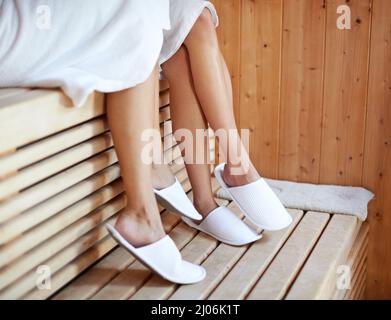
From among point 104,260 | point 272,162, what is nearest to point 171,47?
point 104,260

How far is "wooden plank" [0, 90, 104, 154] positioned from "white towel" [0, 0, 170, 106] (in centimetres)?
3

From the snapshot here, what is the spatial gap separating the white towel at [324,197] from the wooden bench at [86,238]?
124 millimetres

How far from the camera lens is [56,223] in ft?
4.09

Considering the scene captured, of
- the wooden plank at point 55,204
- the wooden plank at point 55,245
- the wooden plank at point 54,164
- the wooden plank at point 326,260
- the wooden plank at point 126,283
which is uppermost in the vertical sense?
the wooden plank at point 54,164

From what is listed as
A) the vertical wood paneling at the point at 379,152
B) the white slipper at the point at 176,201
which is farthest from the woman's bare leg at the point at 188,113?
the vertical wood paneling at the point at 379,152

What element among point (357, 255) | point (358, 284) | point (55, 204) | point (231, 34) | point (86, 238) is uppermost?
point (231, 34)

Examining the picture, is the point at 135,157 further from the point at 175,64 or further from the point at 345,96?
the point at 345,96

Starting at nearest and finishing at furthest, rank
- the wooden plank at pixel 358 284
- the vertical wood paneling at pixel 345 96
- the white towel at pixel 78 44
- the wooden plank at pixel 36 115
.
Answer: the wooden plank at pixel 36 115, the white towel at pixel 78 44, the wooden plank at pixel 358 284, the vertical wood paneling at pixel 345 96

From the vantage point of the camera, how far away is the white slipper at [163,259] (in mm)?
1286

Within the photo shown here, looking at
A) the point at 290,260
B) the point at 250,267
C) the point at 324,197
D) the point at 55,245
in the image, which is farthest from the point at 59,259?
the point at 324,197

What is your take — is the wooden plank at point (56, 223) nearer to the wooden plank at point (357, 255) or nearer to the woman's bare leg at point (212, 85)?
the woman's bare leg at point (212, 85)

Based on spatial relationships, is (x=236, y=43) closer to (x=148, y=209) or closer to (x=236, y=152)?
(x=236, y=152)

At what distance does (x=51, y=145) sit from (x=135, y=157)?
0.18 m

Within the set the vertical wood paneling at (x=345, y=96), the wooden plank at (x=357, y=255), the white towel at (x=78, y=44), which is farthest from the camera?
the vertical wood paneling at (x=345, y=96)
